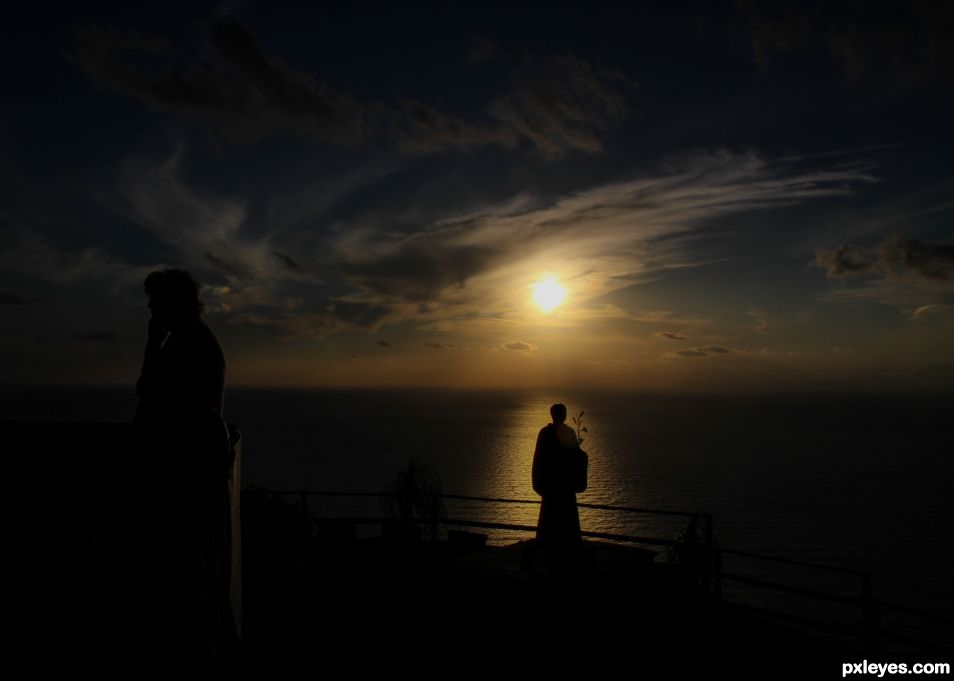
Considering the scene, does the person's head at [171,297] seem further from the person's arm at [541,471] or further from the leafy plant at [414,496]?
the leafy plant at [414,496]

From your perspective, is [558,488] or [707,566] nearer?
[558,488]

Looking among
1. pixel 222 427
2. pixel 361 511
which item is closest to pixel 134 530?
pixel 222 427

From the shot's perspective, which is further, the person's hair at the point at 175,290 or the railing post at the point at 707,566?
the railing post at the point at 707,566

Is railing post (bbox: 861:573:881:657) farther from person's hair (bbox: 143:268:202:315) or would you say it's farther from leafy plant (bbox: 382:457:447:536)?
person's hair (bbox: 143:268:202:315)

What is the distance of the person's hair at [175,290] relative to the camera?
3594 millimetres

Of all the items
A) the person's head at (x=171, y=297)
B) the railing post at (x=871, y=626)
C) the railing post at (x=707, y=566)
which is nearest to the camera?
the person's head at (x=171, y=297)

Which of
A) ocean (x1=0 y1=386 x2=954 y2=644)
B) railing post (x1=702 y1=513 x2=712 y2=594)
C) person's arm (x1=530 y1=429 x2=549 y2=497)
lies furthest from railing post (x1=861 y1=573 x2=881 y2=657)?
ocean (x1=0 y1=386 x2=954 y2=644)

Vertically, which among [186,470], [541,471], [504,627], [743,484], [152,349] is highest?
[152,349]

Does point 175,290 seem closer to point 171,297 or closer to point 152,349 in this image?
point 171,297

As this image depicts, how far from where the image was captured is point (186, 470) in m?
2.91

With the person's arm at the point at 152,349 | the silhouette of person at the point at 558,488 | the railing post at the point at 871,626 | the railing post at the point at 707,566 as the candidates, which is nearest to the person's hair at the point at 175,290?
the person's arm at the point at 152,349

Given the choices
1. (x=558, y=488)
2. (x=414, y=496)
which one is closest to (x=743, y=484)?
(x=414, y=496)

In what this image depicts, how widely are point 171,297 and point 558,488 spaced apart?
434cm

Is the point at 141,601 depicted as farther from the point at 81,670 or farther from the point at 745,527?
the point at 745,527
